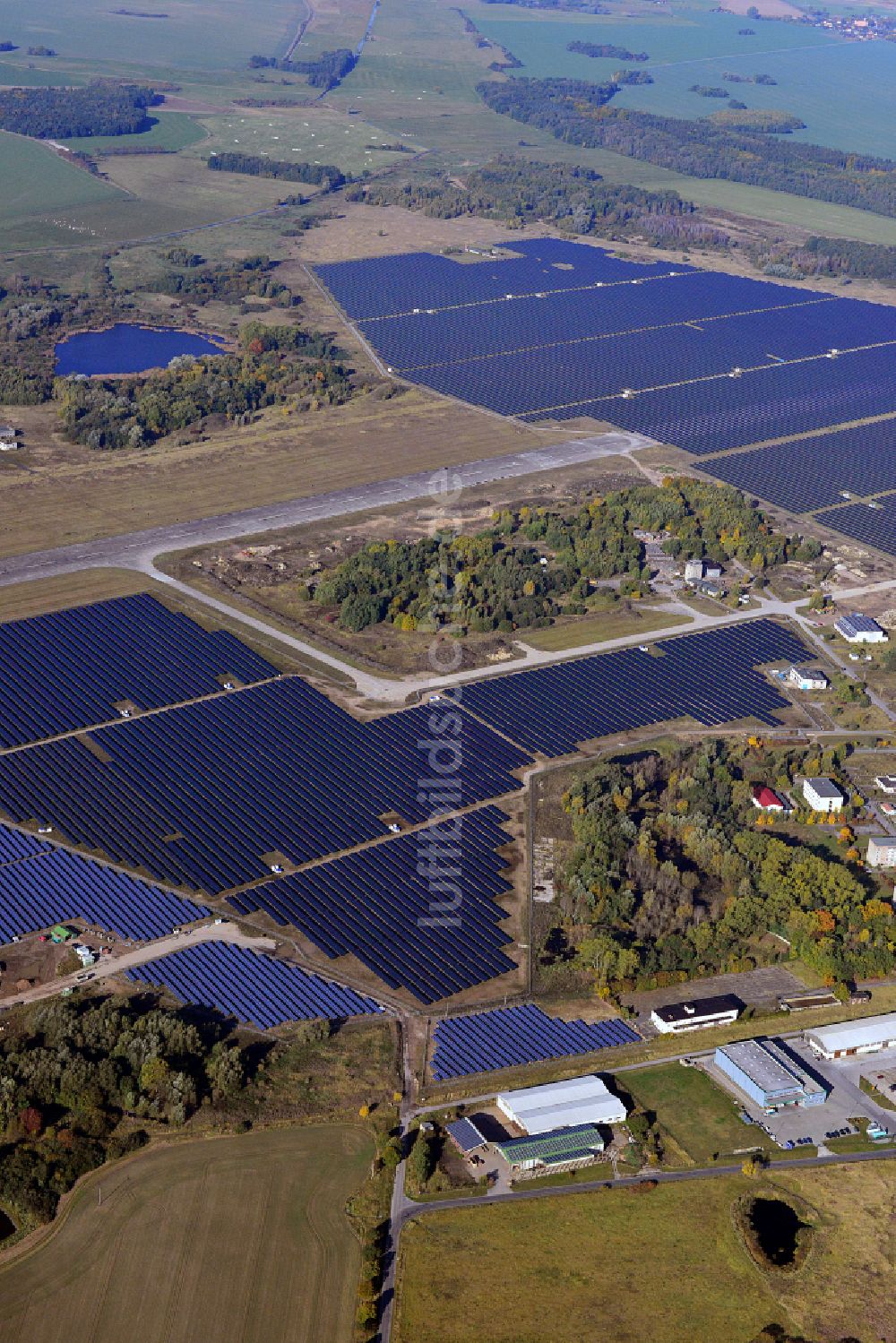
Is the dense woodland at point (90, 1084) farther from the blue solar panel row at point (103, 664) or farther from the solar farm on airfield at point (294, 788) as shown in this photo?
the blue solar panel row at point (103, 664)

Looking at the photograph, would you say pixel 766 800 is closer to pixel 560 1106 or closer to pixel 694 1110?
pixel 694 1110

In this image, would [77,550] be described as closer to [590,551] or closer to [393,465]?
[393,465]

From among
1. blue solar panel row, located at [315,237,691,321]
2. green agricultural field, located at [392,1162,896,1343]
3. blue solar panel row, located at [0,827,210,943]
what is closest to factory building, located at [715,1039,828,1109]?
green agricultural field, located at [392,1162,896,1343]

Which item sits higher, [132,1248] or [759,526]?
[759,526]

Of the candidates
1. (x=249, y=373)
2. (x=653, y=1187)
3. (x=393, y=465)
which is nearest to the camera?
(x=653, y=1187)

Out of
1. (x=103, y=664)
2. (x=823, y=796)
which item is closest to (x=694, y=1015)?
(x=823, y=796)

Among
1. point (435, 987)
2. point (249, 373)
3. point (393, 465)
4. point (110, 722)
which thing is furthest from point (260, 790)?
point (249, 373)

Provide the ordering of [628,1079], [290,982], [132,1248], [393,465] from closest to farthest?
1. [132,1248]
2. [628,1079]
3. [290,982]
4. [393,465]
